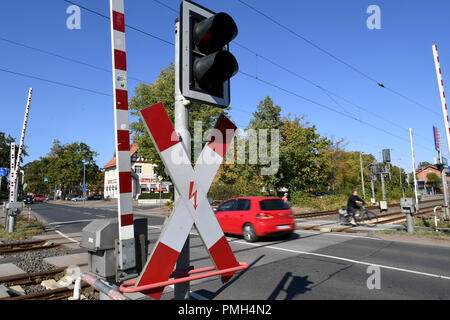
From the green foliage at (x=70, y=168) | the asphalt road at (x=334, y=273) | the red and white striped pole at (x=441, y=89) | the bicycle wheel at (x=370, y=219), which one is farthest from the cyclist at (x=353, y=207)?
the green foliage at (x=70, y=168)

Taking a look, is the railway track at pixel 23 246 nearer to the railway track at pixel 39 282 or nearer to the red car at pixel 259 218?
the railway track at pixel 39 282

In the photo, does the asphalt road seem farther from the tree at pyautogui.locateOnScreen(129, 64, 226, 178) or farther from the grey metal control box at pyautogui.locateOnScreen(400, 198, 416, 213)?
the tree at pyautogui.locateOnScreen(129, 64, 226, 178)

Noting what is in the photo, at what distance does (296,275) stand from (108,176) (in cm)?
7146

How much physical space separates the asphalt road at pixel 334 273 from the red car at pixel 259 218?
639 mm

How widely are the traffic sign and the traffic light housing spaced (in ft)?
1.20

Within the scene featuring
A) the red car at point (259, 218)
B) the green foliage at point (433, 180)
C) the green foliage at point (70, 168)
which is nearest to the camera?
the red car at point (259, 218)

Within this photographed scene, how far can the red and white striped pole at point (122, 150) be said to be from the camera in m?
1.77

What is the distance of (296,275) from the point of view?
5.43 m

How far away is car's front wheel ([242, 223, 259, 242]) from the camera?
9.43m

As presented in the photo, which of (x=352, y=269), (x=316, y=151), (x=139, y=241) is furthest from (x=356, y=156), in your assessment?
(x=139, y=241)

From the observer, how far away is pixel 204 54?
80.2 inches

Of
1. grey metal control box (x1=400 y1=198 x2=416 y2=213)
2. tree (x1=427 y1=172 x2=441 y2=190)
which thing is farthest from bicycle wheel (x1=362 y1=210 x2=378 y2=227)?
tree (x1=427 y1=172 x2=441 y2=190)

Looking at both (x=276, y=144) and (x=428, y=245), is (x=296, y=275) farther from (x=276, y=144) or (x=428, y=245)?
(x=276, y=144)
